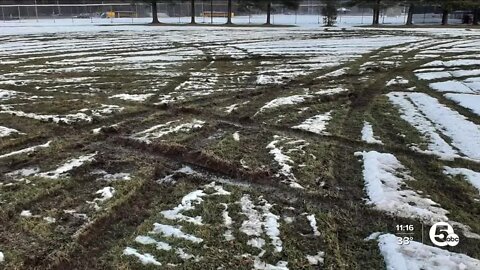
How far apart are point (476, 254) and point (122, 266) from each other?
2.55 m

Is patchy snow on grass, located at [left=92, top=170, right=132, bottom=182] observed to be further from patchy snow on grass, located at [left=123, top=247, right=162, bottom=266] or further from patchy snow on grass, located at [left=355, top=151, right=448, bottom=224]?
patchy snow on grass, located at [left=355, top=151, right=448, bottom=224]

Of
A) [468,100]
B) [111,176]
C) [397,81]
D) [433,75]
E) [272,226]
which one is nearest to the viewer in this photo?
[272,226]

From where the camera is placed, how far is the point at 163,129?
607 cm

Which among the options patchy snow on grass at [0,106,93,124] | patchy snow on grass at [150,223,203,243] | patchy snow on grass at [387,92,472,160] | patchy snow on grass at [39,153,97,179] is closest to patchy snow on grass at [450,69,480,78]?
patchy snow on grass at [387,92,472,160]

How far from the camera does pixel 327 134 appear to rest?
19.1 ft

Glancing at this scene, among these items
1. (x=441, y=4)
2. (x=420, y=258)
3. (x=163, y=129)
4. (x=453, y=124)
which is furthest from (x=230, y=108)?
(x=441, y=4)

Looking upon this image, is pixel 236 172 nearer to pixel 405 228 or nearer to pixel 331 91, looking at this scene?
pixel 405 228

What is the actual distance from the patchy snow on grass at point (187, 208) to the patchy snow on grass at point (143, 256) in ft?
1.75

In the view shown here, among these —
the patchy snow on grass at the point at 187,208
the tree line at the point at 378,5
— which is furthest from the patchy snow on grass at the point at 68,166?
the tree line at the point at 378,5

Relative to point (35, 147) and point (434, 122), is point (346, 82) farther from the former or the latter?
point (35, 147)

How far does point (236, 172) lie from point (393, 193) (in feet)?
5.22

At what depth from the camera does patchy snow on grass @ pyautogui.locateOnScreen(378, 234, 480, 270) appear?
9.64ft

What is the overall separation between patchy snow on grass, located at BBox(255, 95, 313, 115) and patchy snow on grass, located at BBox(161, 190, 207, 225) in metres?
3.30

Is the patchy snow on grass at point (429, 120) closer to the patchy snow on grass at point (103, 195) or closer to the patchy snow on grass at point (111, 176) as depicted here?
the patchy snow on grass at point (111, 176)
